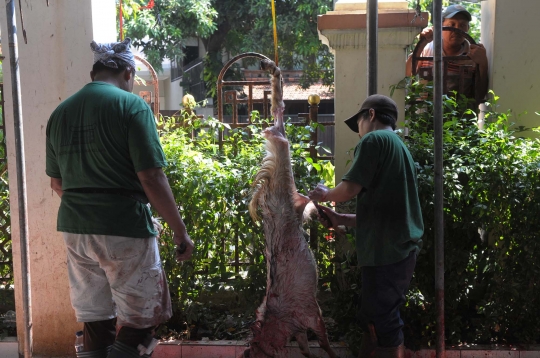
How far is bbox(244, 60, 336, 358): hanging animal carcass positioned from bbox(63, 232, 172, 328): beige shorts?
70 centimetres

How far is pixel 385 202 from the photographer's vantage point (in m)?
3.31

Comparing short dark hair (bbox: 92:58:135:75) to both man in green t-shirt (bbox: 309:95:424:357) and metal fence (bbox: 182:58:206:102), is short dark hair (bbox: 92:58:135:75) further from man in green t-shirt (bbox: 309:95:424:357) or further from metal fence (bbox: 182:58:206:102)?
metal fence (bbox: 182:58:206:102)

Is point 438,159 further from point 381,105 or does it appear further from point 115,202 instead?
point 115,202

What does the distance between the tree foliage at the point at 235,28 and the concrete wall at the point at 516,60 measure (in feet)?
32.8

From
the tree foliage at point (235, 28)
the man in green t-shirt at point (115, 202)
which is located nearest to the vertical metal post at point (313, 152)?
the man in green t-shirt at point (115, 202)

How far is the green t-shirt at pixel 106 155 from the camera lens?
2.94 meters

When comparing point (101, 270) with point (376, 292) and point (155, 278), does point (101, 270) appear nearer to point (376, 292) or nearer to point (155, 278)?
point (155, 278)

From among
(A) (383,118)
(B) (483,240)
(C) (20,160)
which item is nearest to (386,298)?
(A) (383,118)

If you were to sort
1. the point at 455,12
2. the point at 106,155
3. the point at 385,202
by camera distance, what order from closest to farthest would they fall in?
the point at 106,155 < the point at 385,202 < the point at 455,12

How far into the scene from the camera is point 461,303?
4125mm

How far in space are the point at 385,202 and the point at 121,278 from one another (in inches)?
59.4

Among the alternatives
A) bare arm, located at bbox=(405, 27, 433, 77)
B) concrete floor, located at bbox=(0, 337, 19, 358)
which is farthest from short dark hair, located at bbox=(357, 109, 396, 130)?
concrete floor, located at bbox=(0, 337, 19, 358)

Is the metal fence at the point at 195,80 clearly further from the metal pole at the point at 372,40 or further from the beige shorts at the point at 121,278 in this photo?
the beige shorts at the point at 121,278

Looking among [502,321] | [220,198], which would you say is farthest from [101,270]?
[502,321]
